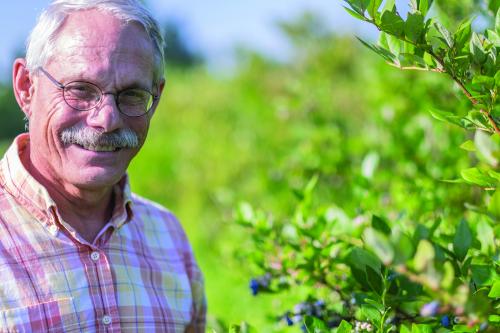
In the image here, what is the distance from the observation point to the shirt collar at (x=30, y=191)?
5.85 ft

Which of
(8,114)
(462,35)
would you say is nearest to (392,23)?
(462,35)

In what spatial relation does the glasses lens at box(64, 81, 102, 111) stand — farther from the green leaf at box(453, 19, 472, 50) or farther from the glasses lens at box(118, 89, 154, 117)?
the green leaf at box(453, 19, 472, 50)

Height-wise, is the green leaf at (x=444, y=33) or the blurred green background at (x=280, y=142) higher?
the green leaf at (x=444, y=33)

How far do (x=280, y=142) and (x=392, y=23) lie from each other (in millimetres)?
5509

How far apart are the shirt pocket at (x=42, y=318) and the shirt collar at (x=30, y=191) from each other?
22 centimetres

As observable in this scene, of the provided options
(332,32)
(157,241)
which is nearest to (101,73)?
(157,241)

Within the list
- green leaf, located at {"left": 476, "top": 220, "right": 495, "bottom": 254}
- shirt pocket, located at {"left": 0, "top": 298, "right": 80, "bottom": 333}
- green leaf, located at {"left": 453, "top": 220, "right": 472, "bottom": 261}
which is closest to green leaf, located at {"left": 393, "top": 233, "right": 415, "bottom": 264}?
green leaf, located at {"left": 453, "top": 220, "right": 472, "bottom": 261}

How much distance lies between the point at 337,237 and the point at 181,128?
8958mm

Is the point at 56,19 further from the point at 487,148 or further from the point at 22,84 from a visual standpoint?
the point at 487,148

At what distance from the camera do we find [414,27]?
1399 mm

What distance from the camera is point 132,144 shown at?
1.85 m

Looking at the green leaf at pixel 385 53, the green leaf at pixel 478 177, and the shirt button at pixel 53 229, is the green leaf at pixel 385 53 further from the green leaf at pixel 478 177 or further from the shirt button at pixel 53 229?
the shirt button at pixel 53 229

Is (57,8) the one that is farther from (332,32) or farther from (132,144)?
(332,32)

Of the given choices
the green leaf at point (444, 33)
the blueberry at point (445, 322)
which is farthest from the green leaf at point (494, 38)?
the blueberry at point (445, 322)
